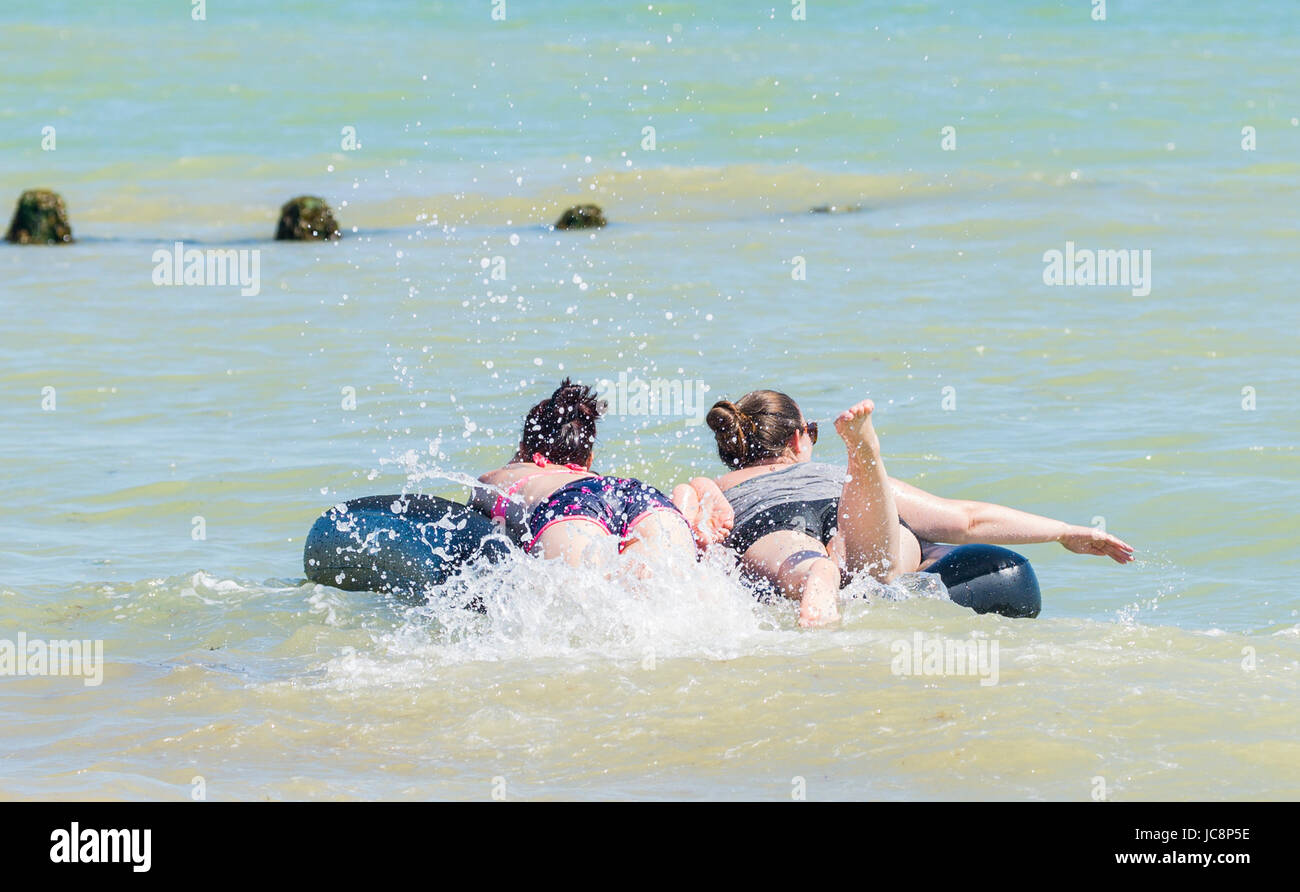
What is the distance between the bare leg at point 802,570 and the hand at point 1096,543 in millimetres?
984

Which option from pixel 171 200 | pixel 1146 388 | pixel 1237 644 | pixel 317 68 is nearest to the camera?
pixel 1237 644

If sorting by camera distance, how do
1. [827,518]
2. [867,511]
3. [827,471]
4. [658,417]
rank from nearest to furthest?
[867,511]
[827,518]
[827,471]
[658,417]

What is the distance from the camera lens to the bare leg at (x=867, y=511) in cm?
601

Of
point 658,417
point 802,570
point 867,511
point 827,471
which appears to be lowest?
point 802,570

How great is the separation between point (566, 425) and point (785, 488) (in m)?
0.98

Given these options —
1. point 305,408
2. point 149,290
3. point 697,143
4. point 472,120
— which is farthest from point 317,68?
point 305,408

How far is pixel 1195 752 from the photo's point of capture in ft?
14.9

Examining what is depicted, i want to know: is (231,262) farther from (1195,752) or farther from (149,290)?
(1195,752)

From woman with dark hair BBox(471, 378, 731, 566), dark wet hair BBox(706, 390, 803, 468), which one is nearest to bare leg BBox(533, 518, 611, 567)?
woman with dark hair BBox(471, 378, 731, 566)

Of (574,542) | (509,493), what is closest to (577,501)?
(574,542)

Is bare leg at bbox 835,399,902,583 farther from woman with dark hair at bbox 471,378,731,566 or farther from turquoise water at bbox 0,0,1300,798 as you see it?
woman with dark hair at bbox 471,378,731,566

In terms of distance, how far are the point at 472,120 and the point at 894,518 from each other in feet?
73.6

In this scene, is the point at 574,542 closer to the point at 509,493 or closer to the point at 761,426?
the point at 509,493

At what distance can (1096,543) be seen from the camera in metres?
6.38
